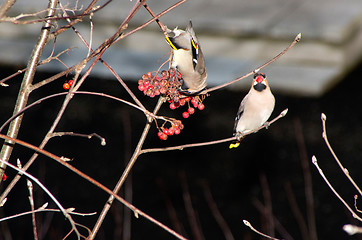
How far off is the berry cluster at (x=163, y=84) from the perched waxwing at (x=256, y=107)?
79cm

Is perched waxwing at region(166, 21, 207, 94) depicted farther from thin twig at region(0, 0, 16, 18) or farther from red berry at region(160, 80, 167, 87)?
thin twig at region(0, 0, 16, 18)

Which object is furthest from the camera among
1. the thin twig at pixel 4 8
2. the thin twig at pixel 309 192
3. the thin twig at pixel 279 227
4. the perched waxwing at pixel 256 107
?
the thin twig at pixel 279 227

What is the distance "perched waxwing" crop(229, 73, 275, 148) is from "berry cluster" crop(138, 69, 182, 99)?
2.61ft

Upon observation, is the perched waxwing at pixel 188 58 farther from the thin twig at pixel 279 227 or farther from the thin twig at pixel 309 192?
the thin twig at pixel 279 227

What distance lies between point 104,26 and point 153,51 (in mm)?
582

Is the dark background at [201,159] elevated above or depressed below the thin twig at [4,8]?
above

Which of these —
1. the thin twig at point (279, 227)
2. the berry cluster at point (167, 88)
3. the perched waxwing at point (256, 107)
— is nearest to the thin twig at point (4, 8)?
the berry cluster at point (167, 88)

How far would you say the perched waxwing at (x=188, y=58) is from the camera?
5.15 feet

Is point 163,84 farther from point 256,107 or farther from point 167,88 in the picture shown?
point 256,107

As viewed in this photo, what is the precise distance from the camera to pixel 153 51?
505 centimetres

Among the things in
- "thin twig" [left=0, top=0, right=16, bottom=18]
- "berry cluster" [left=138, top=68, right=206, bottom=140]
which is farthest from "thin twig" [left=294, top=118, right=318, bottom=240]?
"thin twig" [left=0, top=0, right=16, bottom=18]

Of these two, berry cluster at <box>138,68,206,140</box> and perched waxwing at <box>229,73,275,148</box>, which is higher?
perched waxwing at <box>229,73,275,148</box>

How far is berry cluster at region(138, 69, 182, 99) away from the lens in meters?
1.40

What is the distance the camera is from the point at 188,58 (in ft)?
5.80
